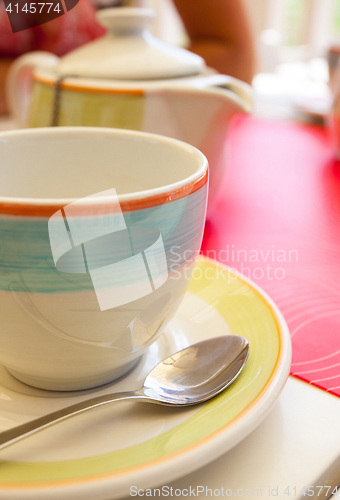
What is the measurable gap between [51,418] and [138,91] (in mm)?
330

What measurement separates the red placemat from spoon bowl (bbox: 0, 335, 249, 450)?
2.0 inches

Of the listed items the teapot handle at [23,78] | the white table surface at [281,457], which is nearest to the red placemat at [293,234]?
the white table surface at [281,457]

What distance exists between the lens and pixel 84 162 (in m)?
0.32

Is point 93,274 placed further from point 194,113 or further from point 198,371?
point 194,113

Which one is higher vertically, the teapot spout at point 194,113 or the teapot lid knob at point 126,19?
the teapot lid knob at point 126,19

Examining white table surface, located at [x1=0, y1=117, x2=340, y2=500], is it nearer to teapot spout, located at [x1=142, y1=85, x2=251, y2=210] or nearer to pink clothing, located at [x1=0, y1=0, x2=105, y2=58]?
teapot spout, located at [x1=142, y1=85, x2=251, y2=210]

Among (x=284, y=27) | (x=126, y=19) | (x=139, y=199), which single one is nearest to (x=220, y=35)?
(x=126, y=19)

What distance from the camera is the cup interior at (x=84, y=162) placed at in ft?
0.95

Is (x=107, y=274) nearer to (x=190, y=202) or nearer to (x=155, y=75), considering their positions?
(x=190, y=202)

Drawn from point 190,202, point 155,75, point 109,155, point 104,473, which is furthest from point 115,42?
point 104,473

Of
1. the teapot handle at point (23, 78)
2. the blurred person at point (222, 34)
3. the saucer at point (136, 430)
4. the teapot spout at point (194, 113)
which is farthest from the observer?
the blurred person at point (222, 34)

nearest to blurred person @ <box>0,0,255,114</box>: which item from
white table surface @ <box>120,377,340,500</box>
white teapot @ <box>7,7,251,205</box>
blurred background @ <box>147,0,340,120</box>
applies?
white teapot @ <box>7,7,251,205</box>

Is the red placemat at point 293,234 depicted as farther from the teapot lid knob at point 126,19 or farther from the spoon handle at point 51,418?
the teapot lid knob at point 126,19

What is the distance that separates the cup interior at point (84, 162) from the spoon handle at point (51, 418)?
0.44 feet
